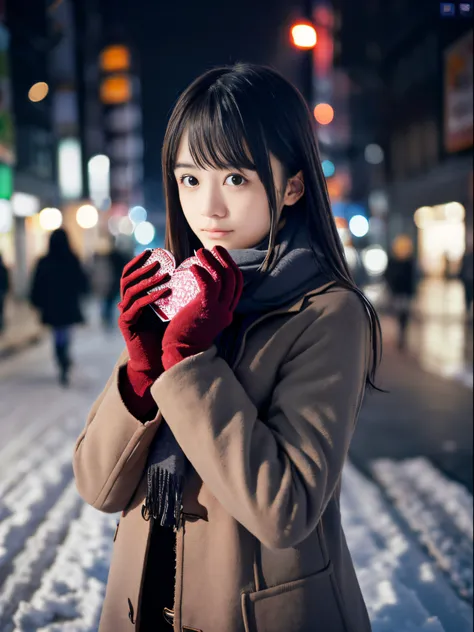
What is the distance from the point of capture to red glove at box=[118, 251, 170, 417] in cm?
147

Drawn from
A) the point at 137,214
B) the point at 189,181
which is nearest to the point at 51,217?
the point at 189,181

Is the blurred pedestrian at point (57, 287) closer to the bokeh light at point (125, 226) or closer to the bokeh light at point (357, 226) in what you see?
the bokeh light at point (357, 226)

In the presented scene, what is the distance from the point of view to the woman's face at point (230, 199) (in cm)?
166

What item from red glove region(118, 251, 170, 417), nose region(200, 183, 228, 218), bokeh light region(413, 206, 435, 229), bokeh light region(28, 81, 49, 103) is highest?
bokeh light region(28, 81, 49, 103)

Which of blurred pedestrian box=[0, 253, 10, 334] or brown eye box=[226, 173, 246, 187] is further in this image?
blurred pedestrian box=[0, 253, 10, 334]

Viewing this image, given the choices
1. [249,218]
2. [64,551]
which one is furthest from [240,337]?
[64,551]

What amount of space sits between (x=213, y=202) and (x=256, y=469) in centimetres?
68

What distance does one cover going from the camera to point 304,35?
855 centimetres

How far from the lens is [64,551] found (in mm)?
4113

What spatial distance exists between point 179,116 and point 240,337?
0.59 metres

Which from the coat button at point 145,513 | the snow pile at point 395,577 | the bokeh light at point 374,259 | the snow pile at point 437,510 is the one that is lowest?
the snow pile at point 437,510

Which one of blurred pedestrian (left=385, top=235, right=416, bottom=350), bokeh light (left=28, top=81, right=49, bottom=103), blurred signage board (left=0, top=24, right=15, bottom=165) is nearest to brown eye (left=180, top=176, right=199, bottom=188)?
bokeh light (left=28, top=81, right=49, bottom=103)

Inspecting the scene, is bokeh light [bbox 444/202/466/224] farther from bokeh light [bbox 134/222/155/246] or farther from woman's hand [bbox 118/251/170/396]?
bokeh light [bbox 134/222/155/246]

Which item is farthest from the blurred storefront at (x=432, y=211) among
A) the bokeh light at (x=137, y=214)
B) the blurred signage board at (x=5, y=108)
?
the bokeh light at (x=137, y=214)
